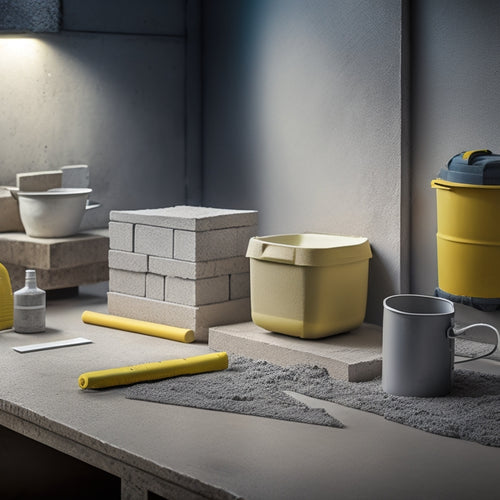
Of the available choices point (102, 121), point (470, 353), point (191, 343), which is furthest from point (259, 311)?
point (102, 121)

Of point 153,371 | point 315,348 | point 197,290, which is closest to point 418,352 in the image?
point 315,348

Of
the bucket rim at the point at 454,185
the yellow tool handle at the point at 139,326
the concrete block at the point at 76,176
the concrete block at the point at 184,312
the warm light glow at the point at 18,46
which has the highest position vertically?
the warm light glow at the point at 18,46

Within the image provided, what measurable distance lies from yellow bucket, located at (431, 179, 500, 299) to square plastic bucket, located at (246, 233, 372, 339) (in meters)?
0.23

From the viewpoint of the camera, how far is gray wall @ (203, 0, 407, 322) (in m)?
2.52

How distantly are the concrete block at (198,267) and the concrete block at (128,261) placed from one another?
0.03 m

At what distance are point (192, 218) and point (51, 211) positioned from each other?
1.83ft

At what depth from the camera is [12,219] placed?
2.93 metres

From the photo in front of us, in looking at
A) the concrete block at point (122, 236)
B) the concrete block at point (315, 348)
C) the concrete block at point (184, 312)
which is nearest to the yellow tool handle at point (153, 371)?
the concrete block at point (315, 348)

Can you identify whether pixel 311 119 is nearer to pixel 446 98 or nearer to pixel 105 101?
pixel 446 98

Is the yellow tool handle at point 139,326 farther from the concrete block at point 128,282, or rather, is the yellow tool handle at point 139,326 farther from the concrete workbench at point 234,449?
the concrete workbench at point 234,449

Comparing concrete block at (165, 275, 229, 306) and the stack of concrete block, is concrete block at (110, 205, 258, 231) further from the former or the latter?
concrete block at (165, 275, 229, 306)

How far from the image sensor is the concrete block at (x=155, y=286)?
2545 mm

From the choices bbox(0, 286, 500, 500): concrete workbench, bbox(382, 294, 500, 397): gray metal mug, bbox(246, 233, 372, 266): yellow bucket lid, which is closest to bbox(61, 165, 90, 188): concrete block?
bbox(246, 233, 372, 266): yellow bucket lid

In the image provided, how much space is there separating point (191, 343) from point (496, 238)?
2.78 ft
